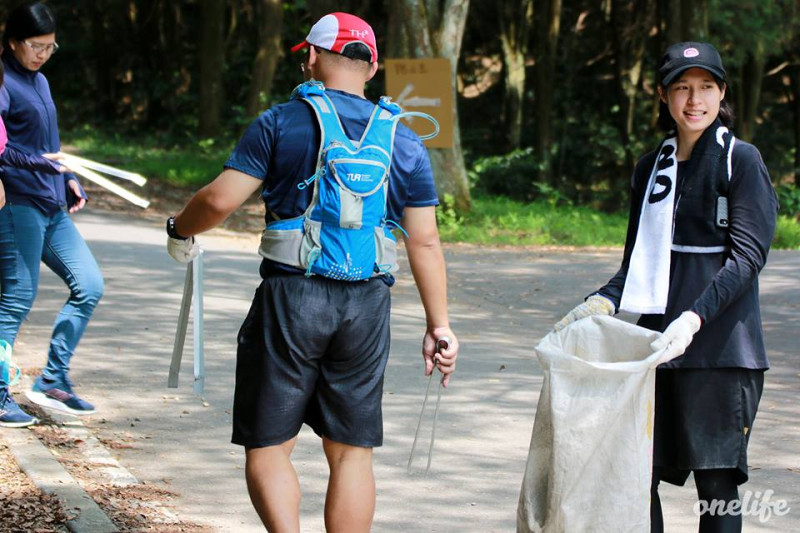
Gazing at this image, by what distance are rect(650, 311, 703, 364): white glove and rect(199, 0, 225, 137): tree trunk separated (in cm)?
2762

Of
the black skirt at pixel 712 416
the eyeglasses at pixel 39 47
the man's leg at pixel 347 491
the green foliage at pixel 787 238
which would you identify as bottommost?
the green foliage at pixel 787 238

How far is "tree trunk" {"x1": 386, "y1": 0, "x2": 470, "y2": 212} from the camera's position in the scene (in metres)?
17.0

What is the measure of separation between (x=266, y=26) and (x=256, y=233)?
1274 cm

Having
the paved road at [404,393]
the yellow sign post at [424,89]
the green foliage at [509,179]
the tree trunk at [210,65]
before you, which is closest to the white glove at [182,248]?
the paved road at [404,393]

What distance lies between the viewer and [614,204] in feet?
98.3

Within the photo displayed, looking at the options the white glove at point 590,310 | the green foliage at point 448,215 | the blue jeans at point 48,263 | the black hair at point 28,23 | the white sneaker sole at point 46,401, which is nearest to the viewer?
the white glove at point 590,310

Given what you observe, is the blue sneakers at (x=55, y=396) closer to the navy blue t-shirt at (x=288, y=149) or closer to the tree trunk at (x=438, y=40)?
the navy blue t-shirt at (x=288, y=149)

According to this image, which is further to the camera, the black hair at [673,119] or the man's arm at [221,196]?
the black hair at [673,119]

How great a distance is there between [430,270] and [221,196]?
76cm

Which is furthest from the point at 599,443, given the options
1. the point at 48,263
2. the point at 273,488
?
the point at 48,263

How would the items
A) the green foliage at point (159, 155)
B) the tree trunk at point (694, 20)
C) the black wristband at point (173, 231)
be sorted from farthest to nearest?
1. the green foliage at point (159, 155)
2. the tree trunk at point (694, 20)
3. the black wristband at point (173, 231)

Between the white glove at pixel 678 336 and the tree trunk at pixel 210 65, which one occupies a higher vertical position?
the tree trunk at pixel 210 65

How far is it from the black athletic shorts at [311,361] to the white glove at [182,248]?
44 cm

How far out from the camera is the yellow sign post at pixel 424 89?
15.6m
